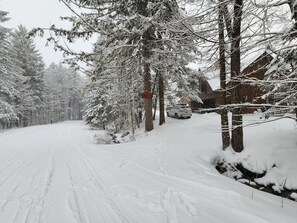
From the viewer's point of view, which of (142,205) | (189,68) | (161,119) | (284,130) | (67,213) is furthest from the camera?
(189,68)

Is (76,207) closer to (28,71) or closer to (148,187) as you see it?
(148,187)

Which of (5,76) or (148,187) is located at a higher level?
(5,76)

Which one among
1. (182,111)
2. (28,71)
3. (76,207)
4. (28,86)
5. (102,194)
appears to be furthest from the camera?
(28,71)

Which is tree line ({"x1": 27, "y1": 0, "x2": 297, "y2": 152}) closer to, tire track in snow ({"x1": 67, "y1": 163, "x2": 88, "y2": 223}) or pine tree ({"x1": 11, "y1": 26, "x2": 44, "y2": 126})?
tire track in snow ({"x1": 67, "y1": 163, "x2": 88, "y2": 223})

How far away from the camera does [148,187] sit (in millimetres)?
5855

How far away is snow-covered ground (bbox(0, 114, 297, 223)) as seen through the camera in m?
4.37

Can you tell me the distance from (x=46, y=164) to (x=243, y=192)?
628 centimetres

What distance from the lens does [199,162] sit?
27.8 ft

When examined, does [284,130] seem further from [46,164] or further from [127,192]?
[46,164]

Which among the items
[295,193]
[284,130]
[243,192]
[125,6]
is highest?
[125,6]

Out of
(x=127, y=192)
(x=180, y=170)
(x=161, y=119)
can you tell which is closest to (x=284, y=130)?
(x=180, y=170)

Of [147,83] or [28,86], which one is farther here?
[28,86]

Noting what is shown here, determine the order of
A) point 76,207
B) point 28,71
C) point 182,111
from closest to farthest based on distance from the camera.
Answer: point 76,207 < point 182,111 < point 28,71

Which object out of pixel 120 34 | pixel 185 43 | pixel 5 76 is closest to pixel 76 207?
pixel 185 43
